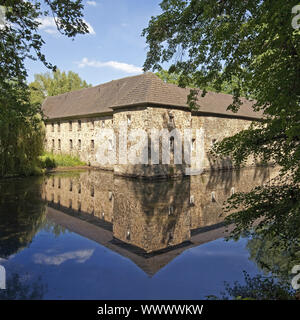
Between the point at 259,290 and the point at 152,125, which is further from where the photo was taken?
the point at 152,125

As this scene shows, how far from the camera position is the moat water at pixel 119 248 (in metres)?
4.92

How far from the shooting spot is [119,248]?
6.94 m

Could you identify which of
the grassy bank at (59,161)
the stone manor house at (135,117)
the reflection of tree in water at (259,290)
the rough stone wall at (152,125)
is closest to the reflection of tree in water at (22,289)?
the reflection of tree in water at (259,290)

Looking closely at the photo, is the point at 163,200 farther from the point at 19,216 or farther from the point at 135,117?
the point at 135,117

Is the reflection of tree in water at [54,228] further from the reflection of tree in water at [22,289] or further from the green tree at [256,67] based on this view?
the green tree at [256,67]

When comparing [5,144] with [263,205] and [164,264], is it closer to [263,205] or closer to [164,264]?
[164,264]

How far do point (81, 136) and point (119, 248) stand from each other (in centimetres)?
2207

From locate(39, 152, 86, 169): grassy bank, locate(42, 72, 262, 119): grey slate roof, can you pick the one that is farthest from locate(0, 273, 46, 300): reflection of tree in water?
locate(39, 152, 86, 169): grassy bank

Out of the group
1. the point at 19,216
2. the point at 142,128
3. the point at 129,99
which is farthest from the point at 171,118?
the point at 19,216

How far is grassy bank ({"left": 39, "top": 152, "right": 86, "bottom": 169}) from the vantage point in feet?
81.6

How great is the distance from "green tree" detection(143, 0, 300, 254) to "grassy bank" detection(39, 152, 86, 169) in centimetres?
2011

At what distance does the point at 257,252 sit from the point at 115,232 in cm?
413

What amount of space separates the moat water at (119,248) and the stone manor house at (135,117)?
17.5 ft

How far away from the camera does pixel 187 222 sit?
9156mm
